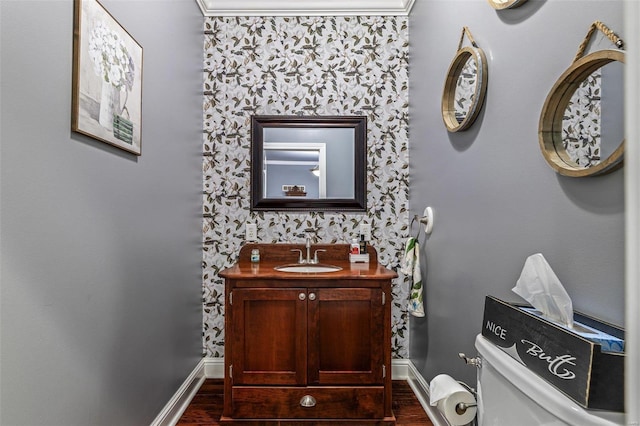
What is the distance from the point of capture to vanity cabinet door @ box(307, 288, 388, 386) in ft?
6.11

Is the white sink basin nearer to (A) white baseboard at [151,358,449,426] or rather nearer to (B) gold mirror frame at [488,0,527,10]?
(A) white baseboard at [151,358,449,426]

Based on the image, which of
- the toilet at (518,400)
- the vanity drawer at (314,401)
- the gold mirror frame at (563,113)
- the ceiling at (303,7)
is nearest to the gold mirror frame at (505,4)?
the gold mirror frame at (563,113)

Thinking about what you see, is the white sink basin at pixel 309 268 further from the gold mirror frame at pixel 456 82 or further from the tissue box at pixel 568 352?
the tissue box at pixel 568 352

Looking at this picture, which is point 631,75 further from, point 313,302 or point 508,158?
point 313,302

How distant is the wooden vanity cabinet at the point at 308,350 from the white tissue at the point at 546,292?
3.17ft

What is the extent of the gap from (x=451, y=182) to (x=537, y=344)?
1052 mm

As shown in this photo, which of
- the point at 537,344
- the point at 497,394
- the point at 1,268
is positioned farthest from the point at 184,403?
the point at 537,344

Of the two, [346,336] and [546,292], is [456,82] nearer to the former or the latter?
[546,292]

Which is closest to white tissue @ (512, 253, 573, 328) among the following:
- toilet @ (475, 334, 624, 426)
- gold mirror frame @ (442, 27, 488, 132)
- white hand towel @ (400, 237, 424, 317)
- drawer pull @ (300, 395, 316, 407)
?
toilet @ (475, 334, 624, 426)

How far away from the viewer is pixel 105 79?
4.25 feet

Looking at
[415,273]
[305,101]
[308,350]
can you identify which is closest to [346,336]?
[308,350]

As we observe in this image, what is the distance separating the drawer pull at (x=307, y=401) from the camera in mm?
1852

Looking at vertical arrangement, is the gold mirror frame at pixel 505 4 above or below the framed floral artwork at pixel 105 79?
above

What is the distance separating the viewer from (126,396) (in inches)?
57.4
